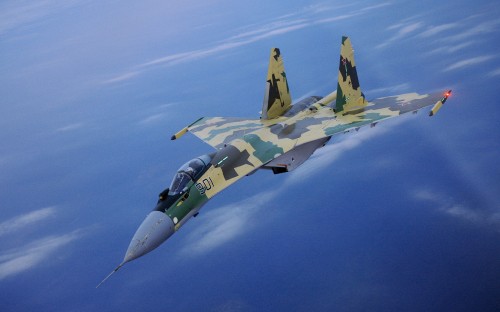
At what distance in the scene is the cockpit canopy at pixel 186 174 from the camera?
2184 centimetres

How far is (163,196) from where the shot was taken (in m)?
21.4

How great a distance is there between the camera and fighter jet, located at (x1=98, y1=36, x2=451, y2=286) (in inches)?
839

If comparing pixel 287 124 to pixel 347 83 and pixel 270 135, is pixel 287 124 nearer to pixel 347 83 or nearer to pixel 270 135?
pixel 270 135

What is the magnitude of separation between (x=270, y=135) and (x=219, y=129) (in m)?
4.96

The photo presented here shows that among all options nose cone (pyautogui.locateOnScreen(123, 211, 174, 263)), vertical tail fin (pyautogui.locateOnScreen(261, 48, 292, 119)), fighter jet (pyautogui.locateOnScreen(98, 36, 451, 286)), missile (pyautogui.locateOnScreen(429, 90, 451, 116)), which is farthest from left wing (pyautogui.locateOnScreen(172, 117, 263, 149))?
missile (pyautogui.locateOnScreen(429, 90, 451, 116))

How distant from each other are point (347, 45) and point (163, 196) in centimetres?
1381

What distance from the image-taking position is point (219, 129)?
30.3m

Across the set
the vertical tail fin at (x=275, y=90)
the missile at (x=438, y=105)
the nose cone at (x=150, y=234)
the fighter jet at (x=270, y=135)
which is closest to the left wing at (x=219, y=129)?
the fighter jet at (x=270, y=135)

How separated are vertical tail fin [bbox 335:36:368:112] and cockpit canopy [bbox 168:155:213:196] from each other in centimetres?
911

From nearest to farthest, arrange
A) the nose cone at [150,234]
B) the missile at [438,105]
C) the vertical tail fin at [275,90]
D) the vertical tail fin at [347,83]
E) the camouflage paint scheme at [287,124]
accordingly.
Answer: the nose cone at [150,234], the missile at [438,105], the camouflage paint scheme at [287,124], the vertical tail fin at [347,83], the vertical tail fin at [275,90]

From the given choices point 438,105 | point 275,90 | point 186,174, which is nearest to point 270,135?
point 275,90

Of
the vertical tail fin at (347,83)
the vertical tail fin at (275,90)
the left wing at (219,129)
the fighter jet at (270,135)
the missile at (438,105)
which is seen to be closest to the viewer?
the fighter jet at (270,135)

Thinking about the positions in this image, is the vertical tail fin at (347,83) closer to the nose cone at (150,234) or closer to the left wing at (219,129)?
the left wing at (219,129)

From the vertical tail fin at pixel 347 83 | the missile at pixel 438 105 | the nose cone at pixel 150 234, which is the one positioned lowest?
the nose cone at pixel 150 234
